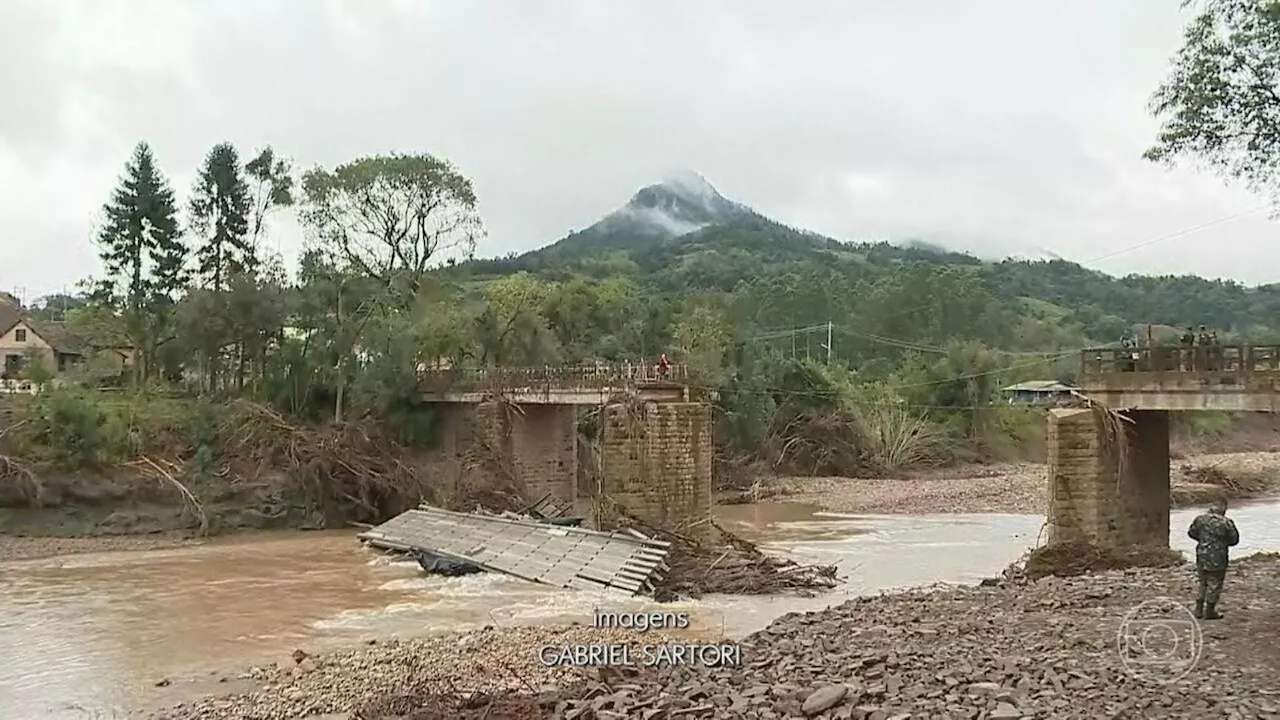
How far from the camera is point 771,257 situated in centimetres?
19650

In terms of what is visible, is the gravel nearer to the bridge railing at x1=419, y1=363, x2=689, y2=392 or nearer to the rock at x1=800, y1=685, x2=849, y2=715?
the rock at x1=800, y1=685, x2=849, y2=715

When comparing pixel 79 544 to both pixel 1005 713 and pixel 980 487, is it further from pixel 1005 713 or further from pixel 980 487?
pixel 980 487

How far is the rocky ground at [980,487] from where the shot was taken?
42156mm

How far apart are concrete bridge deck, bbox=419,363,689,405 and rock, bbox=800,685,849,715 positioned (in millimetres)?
17201

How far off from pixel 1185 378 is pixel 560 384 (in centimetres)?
1918

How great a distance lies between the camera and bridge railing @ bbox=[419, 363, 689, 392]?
1117 inches

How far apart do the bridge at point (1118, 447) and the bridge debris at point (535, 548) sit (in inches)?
320

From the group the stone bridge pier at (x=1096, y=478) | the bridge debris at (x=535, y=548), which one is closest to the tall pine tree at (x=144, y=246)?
the bridge debris at (x=535, y=548)

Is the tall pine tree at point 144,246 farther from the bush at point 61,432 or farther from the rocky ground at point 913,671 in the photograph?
the rocky ground at point 913,671

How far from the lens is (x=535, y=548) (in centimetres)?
2447

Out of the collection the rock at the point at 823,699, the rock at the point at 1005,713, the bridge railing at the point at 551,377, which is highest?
the bridge railing at the point at 551,377

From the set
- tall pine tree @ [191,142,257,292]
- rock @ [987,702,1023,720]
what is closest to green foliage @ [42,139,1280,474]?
tall pine tree @ [191,142,257,292]

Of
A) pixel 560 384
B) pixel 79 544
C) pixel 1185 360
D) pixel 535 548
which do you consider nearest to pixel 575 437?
pixel 560 384

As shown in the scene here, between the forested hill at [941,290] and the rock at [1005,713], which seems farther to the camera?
the forested hill at [941,290]
